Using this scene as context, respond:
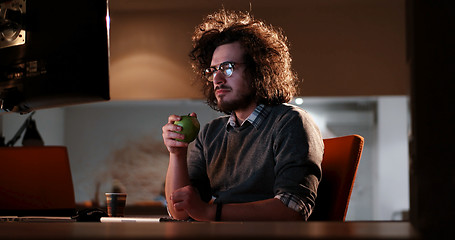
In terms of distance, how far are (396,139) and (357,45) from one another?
89cm

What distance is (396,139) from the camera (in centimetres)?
449

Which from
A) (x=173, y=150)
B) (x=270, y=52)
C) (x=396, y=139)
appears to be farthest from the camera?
(x=396, y=139)

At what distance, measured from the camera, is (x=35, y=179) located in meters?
2.21

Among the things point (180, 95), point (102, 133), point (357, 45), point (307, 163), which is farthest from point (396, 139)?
point (307, 163)

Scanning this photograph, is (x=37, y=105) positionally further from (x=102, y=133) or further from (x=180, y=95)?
(x=102, y=133)

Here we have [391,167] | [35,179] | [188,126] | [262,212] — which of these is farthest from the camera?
[391,167]

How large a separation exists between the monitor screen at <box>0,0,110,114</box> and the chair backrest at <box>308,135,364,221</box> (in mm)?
840

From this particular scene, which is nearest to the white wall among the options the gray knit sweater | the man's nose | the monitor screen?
the gray knit sweater

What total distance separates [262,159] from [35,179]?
3.48 feet

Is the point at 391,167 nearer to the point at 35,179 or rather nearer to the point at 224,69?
the point at 224,69

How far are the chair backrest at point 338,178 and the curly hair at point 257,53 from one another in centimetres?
36

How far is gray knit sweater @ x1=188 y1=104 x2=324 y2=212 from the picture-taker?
1588mm

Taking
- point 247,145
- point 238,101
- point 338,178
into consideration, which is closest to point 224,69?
point 238,101

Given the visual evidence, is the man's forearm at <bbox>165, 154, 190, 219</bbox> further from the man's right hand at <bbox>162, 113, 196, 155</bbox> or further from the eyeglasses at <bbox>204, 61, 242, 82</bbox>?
the eyeglasses at <bbox>204, 61, 242, 82</bbox>
